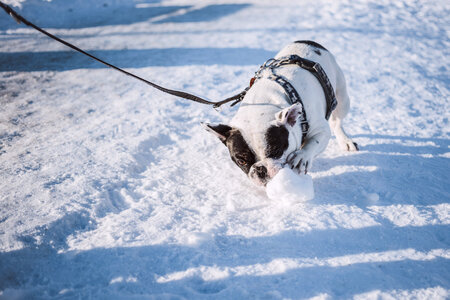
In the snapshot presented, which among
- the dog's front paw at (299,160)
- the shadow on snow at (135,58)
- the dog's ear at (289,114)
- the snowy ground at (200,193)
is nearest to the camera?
the snowy ground at (200,193)

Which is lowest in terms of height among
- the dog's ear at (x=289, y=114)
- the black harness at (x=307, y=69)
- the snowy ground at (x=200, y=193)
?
the snowy ground at (x=200, y=193)

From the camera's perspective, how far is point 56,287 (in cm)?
193

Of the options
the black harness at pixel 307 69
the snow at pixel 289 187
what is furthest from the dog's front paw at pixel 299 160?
the black harness at pixel 307 69

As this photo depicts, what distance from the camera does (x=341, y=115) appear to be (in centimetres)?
371

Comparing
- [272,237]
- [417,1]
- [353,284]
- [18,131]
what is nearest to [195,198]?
[272,237]

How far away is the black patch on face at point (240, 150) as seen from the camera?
7.83ft

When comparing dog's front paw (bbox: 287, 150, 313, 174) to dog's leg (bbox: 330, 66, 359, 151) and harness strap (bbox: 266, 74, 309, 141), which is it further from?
dog's leg (bbox: 330, 66, 359, 151)

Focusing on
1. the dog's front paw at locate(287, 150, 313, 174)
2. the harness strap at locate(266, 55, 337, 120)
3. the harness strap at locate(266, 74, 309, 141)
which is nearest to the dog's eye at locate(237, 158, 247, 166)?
the dog's front paw at locate(287, 150, 313, 174)

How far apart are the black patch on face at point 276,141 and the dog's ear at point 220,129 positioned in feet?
1.34

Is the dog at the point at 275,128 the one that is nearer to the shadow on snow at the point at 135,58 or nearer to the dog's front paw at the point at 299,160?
the dog's front paw at the point at 299,160

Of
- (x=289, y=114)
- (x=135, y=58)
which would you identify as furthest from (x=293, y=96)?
(x=135, y=58)

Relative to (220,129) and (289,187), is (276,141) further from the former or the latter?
(220,129)

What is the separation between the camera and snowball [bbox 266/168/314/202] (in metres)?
2.26

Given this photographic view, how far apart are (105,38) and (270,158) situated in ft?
27.3
